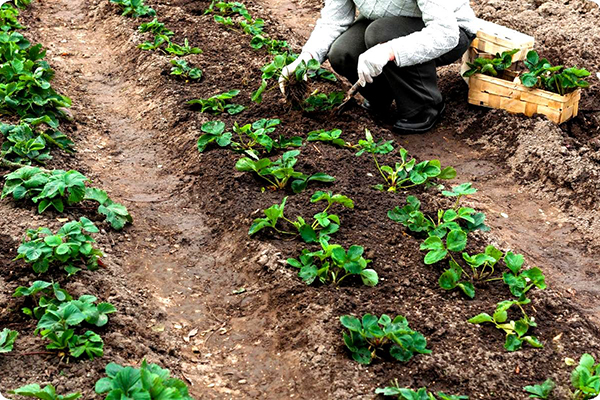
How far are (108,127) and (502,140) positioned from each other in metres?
2.56

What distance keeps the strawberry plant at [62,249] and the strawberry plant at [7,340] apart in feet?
1.42

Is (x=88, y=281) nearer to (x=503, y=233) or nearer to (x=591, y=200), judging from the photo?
(x=503, y=233)

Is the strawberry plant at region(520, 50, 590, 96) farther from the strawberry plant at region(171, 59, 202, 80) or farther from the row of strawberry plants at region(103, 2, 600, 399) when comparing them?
the strawberry plant at region(171, 59, 202, 80)

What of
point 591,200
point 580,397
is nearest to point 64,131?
point 591,200

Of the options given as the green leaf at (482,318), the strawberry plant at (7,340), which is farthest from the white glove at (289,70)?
the strawberry plant at (7,340)

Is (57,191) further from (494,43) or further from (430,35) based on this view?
(494,43)

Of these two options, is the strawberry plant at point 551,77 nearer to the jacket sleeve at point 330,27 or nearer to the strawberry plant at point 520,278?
the jacket sleeve at point 330,27

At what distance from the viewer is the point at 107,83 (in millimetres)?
5965

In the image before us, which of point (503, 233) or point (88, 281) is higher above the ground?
point (88, 281)

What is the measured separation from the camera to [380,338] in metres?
2.97

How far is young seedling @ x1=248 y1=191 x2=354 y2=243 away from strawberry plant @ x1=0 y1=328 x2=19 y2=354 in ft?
Result: 4.06

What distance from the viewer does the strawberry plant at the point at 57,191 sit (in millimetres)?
3822

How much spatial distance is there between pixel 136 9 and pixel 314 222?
3.77 m

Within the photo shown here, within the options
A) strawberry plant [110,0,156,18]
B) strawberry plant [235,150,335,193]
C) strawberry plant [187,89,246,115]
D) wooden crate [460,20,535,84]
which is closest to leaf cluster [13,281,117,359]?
strawberry plant [235,150,335,193]
